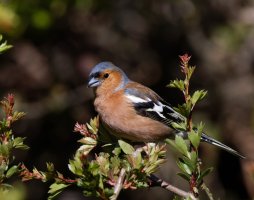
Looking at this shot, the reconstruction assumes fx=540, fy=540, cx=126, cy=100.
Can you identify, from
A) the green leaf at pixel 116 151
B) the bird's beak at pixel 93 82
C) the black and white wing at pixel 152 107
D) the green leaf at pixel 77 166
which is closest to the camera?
the green leaf at pixel 77 166

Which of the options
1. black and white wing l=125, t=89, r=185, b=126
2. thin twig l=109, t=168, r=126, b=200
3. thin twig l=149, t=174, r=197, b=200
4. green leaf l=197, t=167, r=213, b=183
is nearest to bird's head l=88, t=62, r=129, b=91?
black and white wing l=125, t=89, r=185, b=126

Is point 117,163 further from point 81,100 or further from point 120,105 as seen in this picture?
point 81,100

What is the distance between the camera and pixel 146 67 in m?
7.38

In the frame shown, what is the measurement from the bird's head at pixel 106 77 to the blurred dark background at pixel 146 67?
2.01 meters

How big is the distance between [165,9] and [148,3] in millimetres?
499

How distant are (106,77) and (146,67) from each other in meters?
2.60

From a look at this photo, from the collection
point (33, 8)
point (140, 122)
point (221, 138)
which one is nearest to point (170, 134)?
point (140, 122)

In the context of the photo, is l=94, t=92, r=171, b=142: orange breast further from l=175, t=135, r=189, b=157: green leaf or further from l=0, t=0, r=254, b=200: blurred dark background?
l=0, t=0, r=254, b=200: blurred dark background

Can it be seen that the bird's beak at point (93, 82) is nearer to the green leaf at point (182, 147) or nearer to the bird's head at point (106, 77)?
the bird's head at point (106, 77)

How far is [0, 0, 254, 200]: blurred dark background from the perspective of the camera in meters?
6.96

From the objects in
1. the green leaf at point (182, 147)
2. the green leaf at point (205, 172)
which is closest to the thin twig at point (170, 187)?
the green leaf at point (205, 172)

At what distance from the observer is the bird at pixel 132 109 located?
4344mm

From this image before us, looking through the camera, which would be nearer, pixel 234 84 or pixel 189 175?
pixel 189 175

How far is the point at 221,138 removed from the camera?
689 centimetres
